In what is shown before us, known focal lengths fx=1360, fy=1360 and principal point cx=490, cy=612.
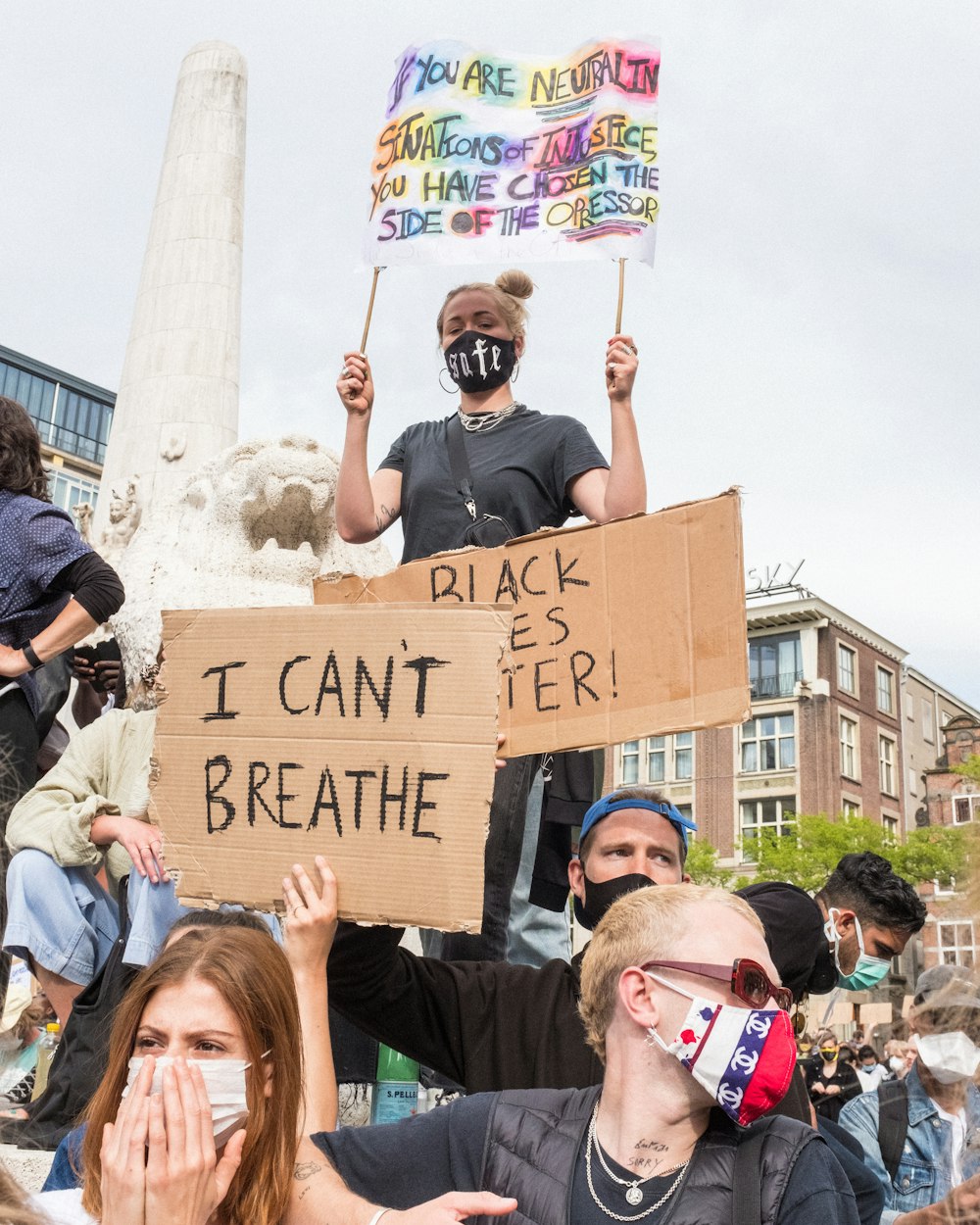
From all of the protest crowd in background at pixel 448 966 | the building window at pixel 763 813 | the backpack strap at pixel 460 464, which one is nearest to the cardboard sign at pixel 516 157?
the protest crowd in background at pixel 448 966

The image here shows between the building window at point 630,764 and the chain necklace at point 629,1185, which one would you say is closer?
the chain necklace at point 629,1185

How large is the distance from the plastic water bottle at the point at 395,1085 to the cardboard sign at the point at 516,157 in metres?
2.42

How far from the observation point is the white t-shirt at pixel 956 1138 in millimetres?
2320

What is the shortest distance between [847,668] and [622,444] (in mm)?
43682

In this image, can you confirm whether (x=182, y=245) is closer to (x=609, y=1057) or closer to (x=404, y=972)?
(x=404, y=972)

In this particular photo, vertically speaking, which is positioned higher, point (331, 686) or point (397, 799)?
point (331, 686)

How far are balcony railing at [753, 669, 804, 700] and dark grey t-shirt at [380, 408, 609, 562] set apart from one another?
41562 millimetres

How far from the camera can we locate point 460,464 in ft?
13.3

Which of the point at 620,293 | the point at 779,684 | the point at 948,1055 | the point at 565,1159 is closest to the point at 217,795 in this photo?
the point at 565,1159

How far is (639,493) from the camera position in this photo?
3.70 metres

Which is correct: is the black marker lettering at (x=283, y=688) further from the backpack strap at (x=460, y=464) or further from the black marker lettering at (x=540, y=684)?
the backpack strap at (x=460, y=464)

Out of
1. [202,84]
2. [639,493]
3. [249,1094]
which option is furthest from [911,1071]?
[202,84]

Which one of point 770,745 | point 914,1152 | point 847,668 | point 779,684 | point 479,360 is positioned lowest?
point 914,1152

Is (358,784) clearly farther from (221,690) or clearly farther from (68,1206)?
(68,1206)
